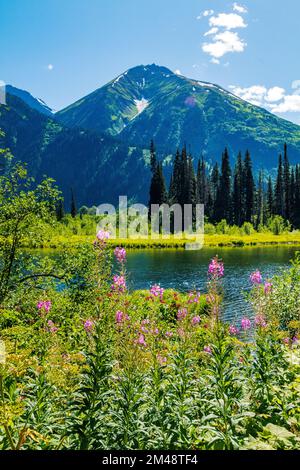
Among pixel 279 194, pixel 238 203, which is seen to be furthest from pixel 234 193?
pixel 279 194

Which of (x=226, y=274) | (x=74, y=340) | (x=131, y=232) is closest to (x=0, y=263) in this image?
(x=74, y=340)

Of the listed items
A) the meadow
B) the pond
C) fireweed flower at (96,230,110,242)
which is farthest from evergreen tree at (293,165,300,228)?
fireweed flower at (96,230,110,242)

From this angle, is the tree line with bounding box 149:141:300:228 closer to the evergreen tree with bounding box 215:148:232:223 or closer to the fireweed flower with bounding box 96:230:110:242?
the evergreen tree with bounding box 215:148:232:223

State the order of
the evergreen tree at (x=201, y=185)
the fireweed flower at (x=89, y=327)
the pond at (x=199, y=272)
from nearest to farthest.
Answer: the fireweed flower at (x=89, y=327)
the pond at (x=199, y=272)
the evergreen tree at (x=201, y=185)

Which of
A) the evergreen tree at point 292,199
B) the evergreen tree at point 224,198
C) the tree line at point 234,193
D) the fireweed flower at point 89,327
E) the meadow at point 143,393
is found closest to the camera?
the meadow at point 143,393

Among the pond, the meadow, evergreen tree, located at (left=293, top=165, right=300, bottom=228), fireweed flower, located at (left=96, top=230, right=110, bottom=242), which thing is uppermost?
evergreen tree, located at (left=293, top=165, right=300, bottom=228)

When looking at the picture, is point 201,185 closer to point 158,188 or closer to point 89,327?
point 158,188

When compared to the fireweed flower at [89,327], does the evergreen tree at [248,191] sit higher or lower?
higher

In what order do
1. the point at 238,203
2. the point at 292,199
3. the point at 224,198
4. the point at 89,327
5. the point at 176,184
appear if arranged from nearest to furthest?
1. the point at 89,327
2. the point at 176,184
3. the point at 292,199
4. the point at 224,198
5. the point at 238,203

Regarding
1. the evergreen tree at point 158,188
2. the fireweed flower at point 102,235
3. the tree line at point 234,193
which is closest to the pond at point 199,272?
the fireweed flower at point 102,235

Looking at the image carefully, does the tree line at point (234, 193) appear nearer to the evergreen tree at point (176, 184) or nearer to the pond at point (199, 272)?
the evergreen tree at point (176, 184)

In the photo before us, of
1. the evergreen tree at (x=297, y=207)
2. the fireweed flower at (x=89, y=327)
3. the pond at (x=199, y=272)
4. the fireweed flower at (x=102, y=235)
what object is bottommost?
the pond at (x=199, y=272)

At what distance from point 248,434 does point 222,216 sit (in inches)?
4176

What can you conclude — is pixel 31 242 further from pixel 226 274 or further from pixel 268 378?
pixel 226 274
